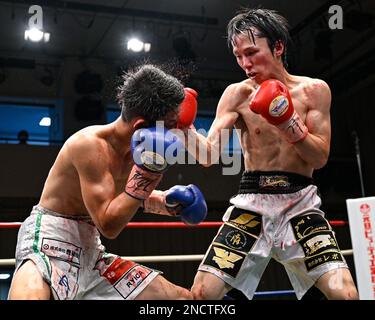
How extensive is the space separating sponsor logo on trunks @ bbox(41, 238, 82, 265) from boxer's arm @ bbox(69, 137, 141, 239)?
141 mm

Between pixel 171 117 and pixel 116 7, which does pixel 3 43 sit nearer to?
pixel 116 7

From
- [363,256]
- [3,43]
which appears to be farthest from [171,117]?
[3,43]

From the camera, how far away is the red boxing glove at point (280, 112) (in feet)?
6.32

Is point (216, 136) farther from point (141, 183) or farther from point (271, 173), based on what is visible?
point (141, 183)

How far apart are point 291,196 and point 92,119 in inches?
215

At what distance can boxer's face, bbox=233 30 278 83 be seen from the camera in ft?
6.93

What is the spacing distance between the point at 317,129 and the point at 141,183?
80 cm

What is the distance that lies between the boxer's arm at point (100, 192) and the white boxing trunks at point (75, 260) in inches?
5.8

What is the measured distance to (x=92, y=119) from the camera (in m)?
7.21

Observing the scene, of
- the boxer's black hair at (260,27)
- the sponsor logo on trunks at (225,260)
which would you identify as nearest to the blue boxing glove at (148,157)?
the sponsor logo on trunks at (225,260)

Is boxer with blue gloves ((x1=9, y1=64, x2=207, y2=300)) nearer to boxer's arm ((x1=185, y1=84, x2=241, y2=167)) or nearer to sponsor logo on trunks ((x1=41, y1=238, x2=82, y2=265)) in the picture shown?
sponsor logo on trunks ((x1=41, y1=238, x2=82, y2=265))

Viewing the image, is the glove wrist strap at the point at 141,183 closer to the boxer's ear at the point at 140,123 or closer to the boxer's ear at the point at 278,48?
the boxer's ear at the point at 140,123

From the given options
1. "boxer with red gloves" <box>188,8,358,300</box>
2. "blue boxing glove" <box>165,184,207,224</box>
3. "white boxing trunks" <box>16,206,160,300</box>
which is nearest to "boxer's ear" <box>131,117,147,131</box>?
"blue boxing glove" <box>165,184,207,224</box>
